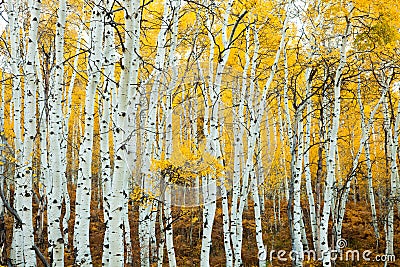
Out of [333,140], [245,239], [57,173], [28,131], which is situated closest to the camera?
[57,173]

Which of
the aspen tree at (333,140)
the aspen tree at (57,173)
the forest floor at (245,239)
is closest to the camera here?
the aspen tree at (57,173)

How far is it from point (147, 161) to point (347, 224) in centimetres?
1225

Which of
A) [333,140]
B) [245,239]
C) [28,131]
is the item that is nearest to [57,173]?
[28,131]

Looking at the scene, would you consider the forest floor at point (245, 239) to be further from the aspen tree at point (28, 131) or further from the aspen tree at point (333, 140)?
the aspen tree at point (28, 131)

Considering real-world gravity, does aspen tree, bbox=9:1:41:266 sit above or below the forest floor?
above

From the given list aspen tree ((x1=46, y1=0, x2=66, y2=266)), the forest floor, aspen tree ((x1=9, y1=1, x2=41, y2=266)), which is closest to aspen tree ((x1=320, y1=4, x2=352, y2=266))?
the forest floor

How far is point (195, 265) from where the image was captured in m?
12.3

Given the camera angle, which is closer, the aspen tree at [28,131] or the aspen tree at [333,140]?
the aspen tree at [28,131]

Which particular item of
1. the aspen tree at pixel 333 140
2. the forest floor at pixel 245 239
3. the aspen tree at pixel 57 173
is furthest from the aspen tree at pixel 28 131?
the forest floor at pixel 245 239

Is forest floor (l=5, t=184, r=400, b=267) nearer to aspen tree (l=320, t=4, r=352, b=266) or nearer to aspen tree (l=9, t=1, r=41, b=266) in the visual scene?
aspen tree (l=320, t=4, r=352, b=266)

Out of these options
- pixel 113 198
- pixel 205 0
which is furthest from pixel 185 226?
pixel 113 198

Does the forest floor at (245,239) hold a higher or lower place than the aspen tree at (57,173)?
lower

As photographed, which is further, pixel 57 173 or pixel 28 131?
pixel 28 131

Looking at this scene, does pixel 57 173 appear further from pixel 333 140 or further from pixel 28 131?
pixel 333 140
